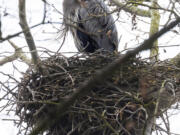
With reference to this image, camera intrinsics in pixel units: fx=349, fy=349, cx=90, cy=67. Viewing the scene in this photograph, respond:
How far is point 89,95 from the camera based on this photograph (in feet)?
12.7

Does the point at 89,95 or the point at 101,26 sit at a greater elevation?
the point at 101,26

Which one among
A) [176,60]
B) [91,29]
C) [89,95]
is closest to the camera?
[89,95]

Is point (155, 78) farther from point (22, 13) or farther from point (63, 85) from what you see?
point (22, 13)

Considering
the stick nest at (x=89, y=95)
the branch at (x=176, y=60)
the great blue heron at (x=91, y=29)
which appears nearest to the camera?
the stick nest at (x=89, y=95)

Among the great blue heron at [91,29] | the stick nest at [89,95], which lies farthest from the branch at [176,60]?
the great blue heron at [91,29]

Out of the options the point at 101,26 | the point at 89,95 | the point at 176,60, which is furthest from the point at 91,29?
the point at 89,95

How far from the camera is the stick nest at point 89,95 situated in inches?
145

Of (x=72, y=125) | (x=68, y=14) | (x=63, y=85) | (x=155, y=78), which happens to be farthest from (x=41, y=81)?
(x=68, y=14)

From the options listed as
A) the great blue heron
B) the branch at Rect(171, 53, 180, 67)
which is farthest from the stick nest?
the great blue heron

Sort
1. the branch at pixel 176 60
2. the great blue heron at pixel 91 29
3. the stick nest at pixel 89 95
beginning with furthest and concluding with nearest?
the great blue heron at pixel 91 29
the branch at pixel 176 60
the stick nest at pixel 89 95

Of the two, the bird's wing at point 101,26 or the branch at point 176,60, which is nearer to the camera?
the branch at point 176,60

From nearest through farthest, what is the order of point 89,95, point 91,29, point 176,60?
point 89,95, point 176,60, point 91,29

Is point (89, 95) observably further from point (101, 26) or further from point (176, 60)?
point (101, 26)

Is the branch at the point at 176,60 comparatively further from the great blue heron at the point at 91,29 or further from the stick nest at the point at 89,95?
the great blue heron at the point at 91,29
